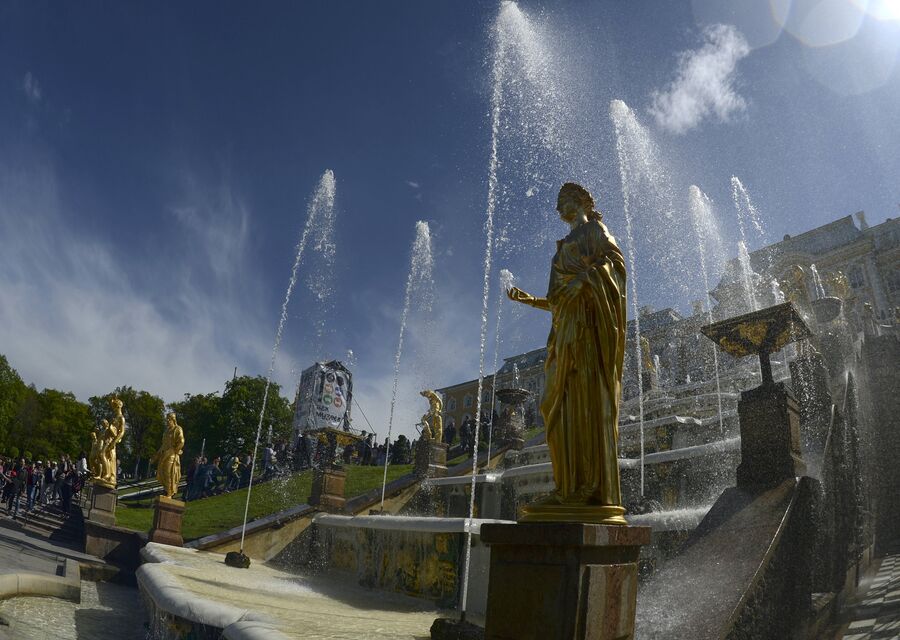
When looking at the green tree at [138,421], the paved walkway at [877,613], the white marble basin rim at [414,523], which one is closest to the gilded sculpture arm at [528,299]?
the white marble basin rim at [414,523]

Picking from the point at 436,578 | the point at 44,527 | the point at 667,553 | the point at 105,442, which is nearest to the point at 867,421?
the point at 667,553

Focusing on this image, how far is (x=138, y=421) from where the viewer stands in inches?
2881

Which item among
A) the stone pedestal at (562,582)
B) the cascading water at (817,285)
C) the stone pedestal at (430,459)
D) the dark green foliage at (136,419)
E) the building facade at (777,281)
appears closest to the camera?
the stone pedestal at (562,582)

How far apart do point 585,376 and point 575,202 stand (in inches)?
58.9

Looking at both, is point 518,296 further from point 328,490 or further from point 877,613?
point 328,490

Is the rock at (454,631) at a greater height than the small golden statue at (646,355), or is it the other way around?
the small golden statue at (646,355)

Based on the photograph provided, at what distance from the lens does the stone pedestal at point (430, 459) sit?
18.4 metres

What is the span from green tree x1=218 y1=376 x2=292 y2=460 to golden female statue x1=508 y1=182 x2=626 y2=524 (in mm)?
65712

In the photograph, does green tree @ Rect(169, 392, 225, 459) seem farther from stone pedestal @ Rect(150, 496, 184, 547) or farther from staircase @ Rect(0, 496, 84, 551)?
stone pedestal @ Rect(150, 496, 184, 547)

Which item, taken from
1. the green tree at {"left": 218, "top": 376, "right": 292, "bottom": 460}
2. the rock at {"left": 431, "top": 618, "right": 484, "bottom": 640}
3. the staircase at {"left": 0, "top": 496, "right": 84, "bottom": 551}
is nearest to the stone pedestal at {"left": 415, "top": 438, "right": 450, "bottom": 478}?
the staircase at {"left": 0, "top": 496, "right": 84, "bottom": 551}

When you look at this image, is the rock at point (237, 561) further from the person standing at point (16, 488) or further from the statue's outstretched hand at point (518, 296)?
the person standing at point (16, 488)

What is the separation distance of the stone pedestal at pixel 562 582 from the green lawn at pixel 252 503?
47.9 feet

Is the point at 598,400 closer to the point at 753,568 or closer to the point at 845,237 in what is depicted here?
the point at 753,568

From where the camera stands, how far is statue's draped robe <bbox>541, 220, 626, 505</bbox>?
154 inches
